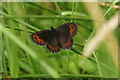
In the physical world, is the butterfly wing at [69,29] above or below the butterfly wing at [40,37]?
above

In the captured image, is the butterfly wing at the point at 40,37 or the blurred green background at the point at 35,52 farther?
A: the butterfly wing at the point at 40,37

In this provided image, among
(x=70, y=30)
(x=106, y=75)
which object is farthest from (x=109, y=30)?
(x=70, y=30)

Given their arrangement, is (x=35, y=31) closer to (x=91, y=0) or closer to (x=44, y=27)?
(x=44, y=27)

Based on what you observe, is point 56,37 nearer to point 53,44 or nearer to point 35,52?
point 53,44

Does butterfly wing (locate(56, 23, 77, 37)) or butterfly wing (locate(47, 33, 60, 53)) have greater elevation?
butterfly wing (locate(56, 23, 77, 37))

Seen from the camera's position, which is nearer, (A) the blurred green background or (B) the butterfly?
(A) the blurred green background
